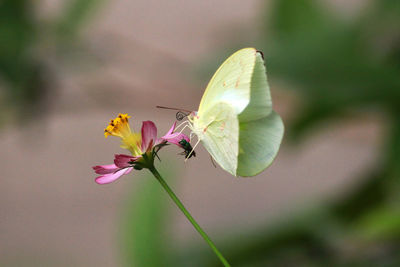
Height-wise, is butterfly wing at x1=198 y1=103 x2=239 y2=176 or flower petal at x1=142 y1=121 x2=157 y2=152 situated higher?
flower petal at x1=142 y1=121 x2=157 y2=152

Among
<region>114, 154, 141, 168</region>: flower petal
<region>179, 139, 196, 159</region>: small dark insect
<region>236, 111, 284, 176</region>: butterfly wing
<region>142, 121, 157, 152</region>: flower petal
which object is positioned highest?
<region>142, 121, 157, 152</region>: flower petal

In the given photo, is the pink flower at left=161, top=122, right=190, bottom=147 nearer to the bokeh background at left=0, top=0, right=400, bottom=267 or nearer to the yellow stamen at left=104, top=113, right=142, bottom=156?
the yellow stamen at left=104, top=113, right=142, bottom=156

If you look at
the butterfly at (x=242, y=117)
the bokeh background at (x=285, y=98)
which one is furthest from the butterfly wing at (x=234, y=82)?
the bokeh background at (x=285, y=98)

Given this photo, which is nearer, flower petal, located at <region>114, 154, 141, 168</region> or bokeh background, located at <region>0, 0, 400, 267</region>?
flower petal, located at <region>114, 154, 141, 168</region>

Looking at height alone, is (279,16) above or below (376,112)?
above

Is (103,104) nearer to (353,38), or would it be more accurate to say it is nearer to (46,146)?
(353,38)

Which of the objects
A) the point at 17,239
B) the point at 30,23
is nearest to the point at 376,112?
the point at 30,23

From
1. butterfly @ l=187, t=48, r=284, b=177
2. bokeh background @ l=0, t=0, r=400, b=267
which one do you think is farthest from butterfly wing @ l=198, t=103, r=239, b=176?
bokeh background @ l=0, t=0, r=400, b=267
